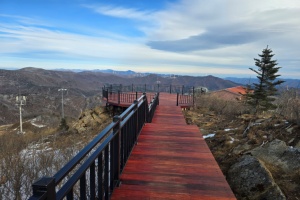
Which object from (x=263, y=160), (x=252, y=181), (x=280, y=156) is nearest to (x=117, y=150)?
(x=252, y=181)

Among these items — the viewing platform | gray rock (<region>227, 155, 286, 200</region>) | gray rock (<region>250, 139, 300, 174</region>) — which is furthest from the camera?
gray rock (<region>250, 139, 300, 174</region>)

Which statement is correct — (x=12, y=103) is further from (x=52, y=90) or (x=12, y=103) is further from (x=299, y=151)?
(x=299, y=151)

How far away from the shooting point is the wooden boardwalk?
3.35 metres

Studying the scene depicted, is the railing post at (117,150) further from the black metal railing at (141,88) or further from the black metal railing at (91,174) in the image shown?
the black metal railing at (141,88)

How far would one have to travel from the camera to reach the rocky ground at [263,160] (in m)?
4.55

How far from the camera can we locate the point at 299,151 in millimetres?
5320

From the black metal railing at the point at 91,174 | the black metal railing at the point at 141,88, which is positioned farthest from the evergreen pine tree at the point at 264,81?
the black metal railing at the point at 91,174

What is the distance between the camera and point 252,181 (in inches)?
188

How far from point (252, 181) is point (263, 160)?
98 centimetres

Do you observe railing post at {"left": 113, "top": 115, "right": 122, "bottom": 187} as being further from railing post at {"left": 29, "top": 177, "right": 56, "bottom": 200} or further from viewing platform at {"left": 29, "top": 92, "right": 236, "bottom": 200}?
railing post at {"left": 29, "top": 177, "right": 56, "bottom": 200}

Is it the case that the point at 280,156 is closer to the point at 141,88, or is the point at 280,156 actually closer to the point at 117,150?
the point at 117,150

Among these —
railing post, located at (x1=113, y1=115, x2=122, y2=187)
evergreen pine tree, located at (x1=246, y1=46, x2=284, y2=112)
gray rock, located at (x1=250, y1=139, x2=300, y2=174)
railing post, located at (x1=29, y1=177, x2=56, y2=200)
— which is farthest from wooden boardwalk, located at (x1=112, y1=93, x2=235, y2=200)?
evergreen pine tree, located at (x1=246, y1=46, x2=284, y2=112)

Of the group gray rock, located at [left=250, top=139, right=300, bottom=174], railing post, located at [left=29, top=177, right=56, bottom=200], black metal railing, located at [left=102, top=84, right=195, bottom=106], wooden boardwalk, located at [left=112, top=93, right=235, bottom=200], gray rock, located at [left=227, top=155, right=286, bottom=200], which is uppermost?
railing post, located at [left=29, top=177, right=56, bottom=200]

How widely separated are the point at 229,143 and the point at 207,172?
3821mm
